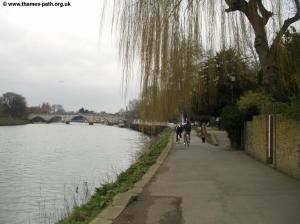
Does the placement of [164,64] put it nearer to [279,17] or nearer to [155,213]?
[279,17]

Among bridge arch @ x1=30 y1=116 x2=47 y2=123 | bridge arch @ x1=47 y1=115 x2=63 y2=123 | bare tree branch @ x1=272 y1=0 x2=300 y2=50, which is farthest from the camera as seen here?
bridge arch @ x1=47 y1=115 x2=63 y2=123

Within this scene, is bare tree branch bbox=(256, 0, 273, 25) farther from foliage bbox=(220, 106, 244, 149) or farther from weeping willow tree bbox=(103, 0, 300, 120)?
foliage bbox=(220, 106, 244, 149)

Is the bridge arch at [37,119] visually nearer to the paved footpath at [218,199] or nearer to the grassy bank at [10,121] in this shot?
the grassy bank at [10,121]

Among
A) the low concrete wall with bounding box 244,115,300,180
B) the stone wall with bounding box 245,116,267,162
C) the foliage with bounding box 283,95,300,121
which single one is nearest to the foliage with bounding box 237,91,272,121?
the stone wall with bounding box 245,116,267,162

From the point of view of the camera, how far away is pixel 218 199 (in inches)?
364

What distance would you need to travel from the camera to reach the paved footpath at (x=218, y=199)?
742 centimetres

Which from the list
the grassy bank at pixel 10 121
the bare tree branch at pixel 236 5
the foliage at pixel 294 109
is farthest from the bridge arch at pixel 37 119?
the bare tree branch at pixel 236 5

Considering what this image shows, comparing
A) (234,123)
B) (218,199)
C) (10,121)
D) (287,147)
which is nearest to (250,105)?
Result: (234,123)

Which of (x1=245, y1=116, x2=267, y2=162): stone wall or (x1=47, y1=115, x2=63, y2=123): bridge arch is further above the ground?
(x1=47, y1=115, x2=63, y2=123): bridge arch

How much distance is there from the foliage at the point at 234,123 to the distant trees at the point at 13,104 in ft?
363

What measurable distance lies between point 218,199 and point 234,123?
1563 centimetres

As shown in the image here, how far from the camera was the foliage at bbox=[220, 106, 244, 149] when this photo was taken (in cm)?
2406

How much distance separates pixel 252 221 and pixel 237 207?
3.77 feet

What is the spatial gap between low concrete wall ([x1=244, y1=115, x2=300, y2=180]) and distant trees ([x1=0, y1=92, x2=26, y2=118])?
117 metres
